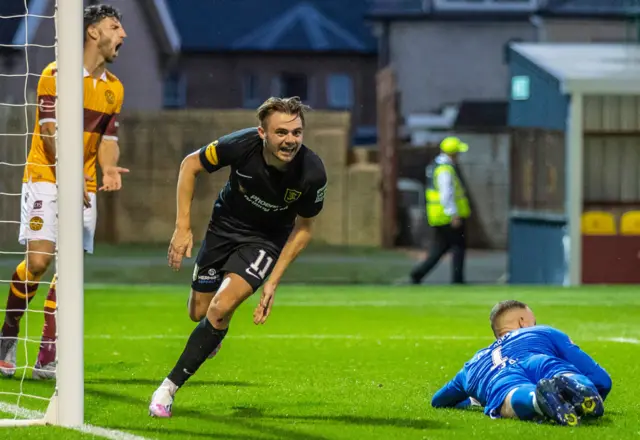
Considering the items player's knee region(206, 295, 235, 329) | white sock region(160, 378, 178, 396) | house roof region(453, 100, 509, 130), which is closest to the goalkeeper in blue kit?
player's knee region(206, 295, 235, 329)

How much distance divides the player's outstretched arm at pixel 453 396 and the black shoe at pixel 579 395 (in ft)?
2.51

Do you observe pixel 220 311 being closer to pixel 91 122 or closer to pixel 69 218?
pixel 69 218

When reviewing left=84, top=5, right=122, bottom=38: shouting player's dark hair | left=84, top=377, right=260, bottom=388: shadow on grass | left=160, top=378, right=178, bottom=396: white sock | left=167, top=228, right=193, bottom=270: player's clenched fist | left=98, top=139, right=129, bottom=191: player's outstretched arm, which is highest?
left=84, top=5, right=122, bottom=38: shouting player's dark hair

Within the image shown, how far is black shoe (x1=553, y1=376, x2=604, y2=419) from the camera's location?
631 cm

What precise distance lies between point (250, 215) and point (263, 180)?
320 millimetres

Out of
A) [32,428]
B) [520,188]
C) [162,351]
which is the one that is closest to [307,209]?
[32,428]

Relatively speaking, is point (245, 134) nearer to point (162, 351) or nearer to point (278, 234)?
point (278, 234)

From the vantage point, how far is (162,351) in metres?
10.2

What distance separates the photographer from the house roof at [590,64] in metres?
17.6

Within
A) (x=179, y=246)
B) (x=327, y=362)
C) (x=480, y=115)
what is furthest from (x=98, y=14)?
(x=480, y=115)

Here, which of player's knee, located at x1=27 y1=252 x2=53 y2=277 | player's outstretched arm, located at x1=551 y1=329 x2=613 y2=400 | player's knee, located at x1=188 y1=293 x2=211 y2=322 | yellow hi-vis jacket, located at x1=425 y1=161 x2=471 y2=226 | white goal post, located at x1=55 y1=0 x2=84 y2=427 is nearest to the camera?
white goal post, located at x1=55 y1=0 x2=84 y2=427

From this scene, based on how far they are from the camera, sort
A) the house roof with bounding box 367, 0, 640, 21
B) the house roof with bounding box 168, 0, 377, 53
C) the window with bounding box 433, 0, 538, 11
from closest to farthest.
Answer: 1. the house roof with bounding box 168, 0, 377, 53
2. the house roof with bounding box 367, 0, 640, 21
3. the window with bounding box 433, 0, 538, 11

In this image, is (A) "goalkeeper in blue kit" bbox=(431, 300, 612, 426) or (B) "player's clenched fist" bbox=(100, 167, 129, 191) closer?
(A) "goalkeeper in blue kit" bbox=(431, 300, 612, 426)

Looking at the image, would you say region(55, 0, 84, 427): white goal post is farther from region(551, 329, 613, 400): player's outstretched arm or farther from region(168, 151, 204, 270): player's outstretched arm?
region(551, 329, 613, 400): player's outstretched arm
